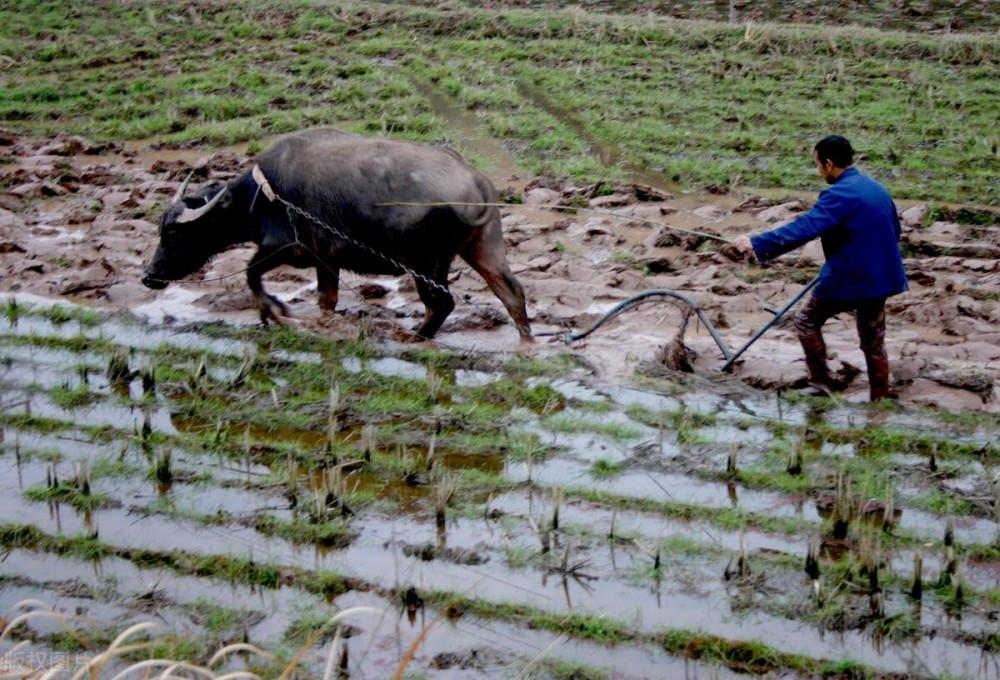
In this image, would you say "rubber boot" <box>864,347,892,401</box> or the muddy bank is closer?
"rubber boot" <box>864,347,892,401</box>

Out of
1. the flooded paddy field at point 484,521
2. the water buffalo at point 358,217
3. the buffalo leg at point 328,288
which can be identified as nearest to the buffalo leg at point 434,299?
the water buffalo at point 358,217

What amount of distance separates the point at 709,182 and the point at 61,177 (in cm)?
542

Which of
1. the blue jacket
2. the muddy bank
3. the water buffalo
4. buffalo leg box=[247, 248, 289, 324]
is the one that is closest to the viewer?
the blue jacket

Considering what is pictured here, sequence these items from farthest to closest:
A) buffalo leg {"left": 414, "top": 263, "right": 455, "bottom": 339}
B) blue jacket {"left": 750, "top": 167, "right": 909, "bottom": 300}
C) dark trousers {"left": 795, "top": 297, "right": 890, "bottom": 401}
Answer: buffalo leg {"left": 414, "top": 263, "right": 455, "bottom": 339}
dark trousers {"left": 795, "top": 297, "right": 890, "bottom": 401}
blue jacket {"left": 750, "top": 167, "right": 909, "bottom": 300}

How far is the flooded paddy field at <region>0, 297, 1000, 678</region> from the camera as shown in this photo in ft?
12.0

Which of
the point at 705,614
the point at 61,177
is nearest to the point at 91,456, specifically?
the point at 705,614

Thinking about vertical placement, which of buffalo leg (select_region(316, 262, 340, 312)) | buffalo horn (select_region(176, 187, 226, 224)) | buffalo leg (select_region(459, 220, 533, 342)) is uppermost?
buffalo horn (select_region(176, 187, 226, 224))

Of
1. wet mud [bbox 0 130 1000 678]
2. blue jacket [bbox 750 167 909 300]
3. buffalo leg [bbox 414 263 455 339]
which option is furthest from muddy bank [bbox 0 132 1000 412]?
blue jacket [bbox 750 167 909 300]

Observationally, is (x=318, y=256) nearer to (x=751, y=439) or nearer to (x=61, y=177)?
(x=751, y=439)

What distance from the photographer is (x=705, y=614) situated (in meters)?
3.80

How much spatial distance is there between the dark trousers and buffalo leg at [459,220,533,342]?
1.55 meters

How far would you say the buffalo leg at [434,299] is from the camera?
6.42 m

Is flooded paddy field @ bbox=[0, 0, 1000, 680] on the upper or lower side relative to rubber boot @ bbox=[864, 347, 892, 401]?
lower

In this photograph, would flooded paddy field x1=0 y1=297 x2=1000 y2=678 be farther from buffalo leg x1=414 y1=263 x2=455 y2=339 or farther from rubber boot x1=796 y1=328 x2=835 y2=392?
buffalo leg x1=414 y1=263 x2=455 y2=339
